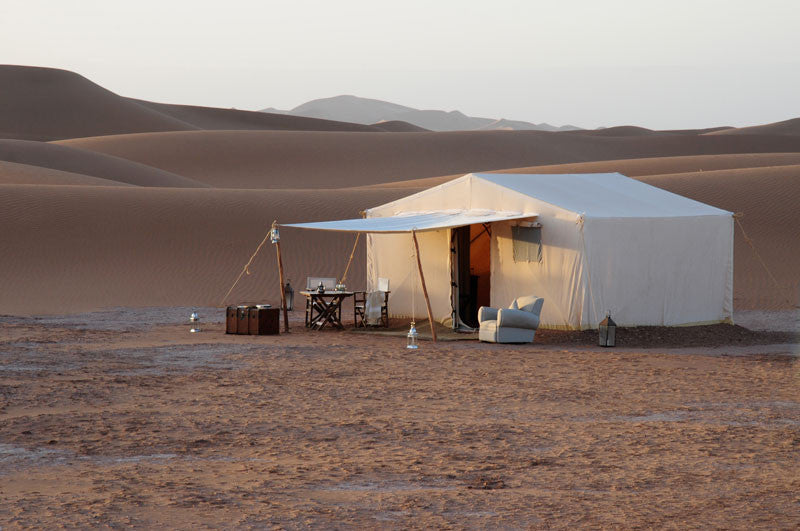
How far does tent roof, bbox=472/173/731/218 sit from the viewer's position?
15.8 m

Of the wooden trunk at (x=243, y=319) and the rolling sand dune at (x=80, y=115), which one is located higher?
the rolling sand dune at (x=80, y=115)

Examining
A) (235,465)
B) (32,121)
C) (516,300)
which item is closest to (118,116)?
(32,121)

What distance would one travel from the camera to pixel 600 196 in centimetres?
1675

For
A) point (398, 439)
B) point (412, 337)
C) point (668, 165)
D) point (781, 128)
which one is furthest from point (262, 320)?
point (781, 128)

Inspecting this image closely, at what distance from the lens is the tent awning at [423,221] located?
15.0m

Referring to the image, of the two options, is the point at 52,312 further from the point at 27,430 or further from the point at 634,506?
the point at 634,506

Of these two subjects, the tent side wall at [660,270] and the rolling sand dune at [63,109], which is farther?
the rolling sand dune at [63,109]

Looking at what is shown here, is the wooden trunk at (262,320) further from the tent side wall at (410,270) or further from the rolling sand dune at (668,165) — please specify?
the rolling sand dune at (668,165)

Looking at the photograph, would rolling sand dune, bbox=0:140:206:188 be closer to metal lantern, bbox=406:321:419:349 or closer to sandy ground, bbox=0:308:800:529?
metal lantern, bbox=406:321:419:349

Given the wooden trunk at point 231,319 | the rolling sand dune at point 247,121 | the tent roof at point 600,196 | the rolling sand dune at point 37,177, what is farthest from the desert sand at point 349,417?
the rolling sand dune at point 247,121

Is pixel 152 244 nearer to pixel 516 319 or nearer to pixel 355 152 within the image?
pixel 516 319

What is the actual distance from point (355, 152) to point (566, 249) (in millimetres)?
56398

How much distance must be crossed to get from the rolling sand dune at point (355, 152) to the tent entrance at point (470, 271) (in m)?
43.9

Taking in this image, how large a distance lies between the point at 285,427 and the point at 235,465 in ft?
4.45
